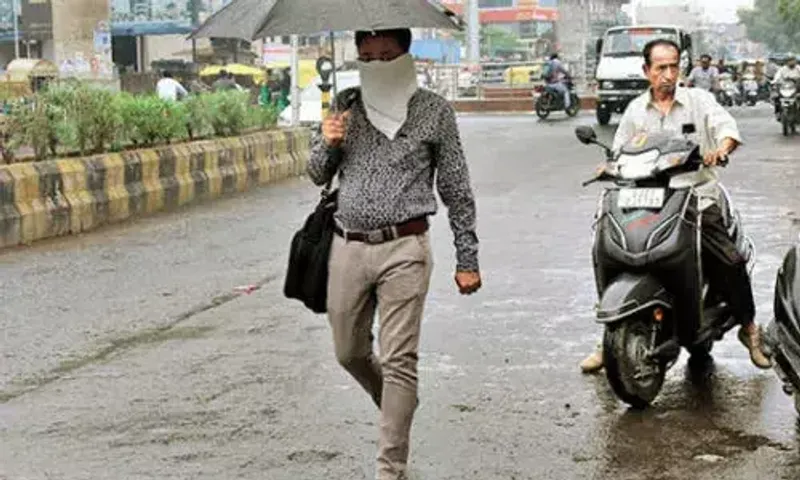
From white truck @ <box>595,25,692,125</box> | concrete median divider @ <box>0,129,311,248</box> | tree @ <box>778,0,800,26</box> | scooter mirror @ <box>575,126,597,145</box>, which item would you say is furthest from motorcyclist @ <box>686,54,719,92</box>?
scooter mirror @ <box>575,126,597,145</box>

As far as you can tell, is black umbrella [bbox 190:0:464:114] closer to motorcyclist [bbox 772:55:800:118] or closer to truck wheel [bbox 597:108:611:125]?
motorcyclist [bbox 772:55:800:118]

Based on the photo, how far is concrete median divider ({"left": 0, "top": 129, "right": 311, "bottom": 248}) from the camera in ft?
36.7

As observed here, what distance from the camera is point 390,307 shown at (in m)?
4.75

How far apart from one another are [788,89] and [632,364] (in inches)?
728

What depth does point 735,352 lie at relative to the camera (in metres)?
7.04

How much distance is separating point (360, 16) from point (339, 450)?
176 cm

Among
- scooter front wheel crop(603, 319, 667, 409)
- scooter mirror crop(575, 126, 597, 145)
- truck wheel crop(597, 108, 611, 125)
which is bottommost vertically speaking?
scooter front wheel crop(603, 319, 667, 409)

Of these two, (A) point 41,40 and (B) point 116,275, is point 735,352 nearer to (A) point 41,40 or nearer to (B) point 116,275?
(B) point 116,275

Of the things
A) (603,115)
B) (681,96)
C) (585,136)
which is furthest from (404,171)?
(603,115)

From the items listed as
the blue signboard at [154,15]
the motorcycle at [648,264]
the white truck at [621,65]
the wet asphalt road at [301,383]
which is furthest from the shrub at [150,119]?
the blue signboard at [154,15]

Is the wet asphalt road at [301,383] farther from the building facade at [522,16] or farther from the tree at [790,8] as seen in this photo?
the building facade at [522,16]

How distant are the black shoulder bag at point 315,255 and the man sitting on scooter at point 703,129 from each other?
5.82ft

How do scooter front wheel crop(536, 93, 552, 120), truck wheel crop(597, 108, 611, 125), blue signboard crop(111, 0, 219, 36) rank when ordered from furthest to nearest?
1. blue signboard crop(111, 0, 219, 36)
2. scooter front wheel crop(536, 93, 552, 120)
3. truck wheel crop(597, 108, 611, 125)

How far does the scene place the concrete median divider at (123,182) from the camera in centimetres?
1120
